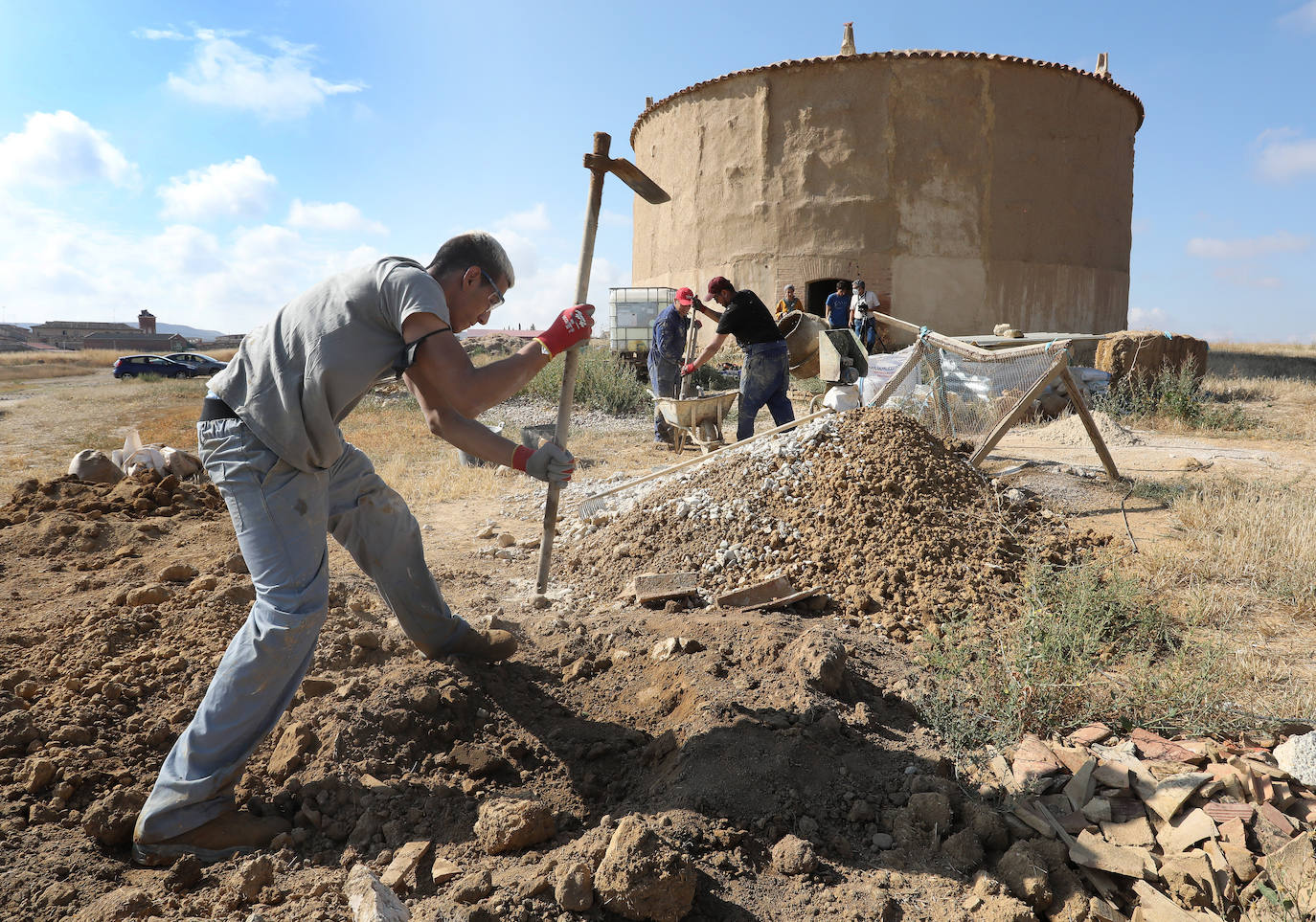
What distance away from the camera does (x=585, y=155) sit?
11.0 feet

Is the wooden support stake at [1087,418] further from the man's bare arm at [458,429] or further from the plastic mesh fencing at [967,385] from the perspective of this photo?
the man's bare arm at [458,429]

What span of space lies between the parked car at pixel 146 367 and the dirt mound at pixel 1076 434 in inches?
964

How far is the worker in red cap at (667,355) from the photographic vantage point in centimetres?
818

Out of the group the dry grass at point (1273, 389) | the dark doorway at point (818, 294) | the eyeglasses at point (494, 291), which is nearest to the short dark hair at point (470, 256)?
the eyeglasses at point (494, 291)

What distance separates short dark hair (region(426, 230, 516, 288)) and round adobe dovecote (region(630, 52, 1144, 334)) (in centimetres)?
1291

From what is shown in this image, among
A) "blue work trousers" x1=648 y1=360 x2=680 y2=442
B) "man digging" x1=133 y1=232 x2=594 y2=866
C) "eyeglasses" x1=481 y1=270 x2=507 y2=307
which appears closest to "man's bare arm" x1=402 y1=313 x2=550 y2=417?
"man digging" x1=133 y1=232 x2=594 y2=866

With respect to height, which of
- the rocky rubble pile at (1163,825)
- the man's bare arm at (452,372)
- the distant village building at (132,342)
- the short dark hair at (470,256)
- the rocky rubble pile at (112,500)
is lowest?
the rocky rubble pile at (1163,825)

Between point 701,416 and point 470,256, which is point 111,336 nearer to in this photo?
point 701,416

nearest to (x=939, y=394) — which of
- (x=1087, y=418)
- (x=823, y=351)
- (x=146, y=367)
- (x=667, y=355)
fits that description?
(x=1087, y=418)

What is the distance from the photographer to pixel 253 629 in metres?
2.15

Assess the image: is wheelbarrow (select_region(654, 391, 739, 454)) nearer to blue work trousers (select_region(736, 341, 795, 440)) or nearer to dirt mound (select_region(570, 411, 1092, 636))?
blue work trousers (select_region(736, 341, 795, 440))

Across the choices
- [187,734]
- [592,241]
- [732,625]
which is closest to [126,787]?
[187,734]

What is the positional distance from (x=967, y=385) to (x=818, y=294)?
9.65 m

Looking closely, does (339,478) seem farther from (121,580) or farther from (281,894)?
(121,580)
